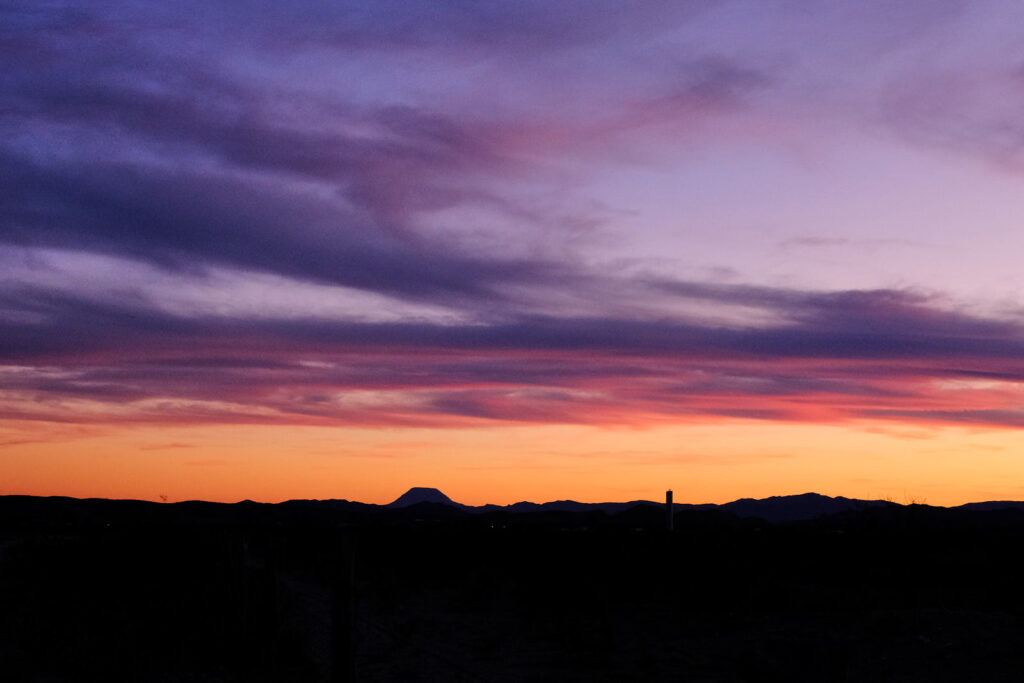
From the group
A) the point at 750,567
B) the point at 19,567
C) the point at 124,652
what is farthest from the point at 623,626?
the point at 19,567

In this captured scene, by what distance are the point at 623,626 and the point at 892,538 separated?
1421 cm

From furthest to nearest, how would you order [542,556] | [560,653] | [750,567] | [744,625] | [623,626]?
[542,556] < [750,567] < [623,626] < [744,625] < [560,653]

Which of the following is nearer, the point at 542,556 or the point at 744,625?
the point at 744,625

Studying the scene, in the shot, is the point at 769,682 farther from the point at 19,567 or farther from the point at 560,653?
the point at 19,567

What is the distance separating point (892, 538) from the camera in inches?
1243

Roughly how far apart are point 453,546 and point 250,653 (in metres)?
22.0

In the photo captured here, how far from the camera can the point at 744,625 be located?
19.4 meters

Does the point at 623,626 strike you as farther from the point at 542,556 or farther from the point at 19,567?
the point at 19,567

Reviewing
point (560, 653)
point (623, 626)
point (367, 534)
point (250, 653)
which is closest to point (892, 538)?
point (623, 626)

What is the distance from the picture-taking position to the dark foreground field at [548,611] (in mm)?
15234

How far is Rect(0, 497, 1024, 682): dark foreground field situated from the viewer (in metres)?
15.2

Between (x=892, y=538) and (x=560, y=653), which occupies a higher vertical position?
(x=892, y=538)

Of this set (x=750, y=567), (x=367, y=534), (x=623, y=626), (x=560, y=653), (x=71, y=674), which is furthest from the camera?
(x=367, y=534)

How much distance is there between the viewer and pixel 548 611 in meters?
23.4
